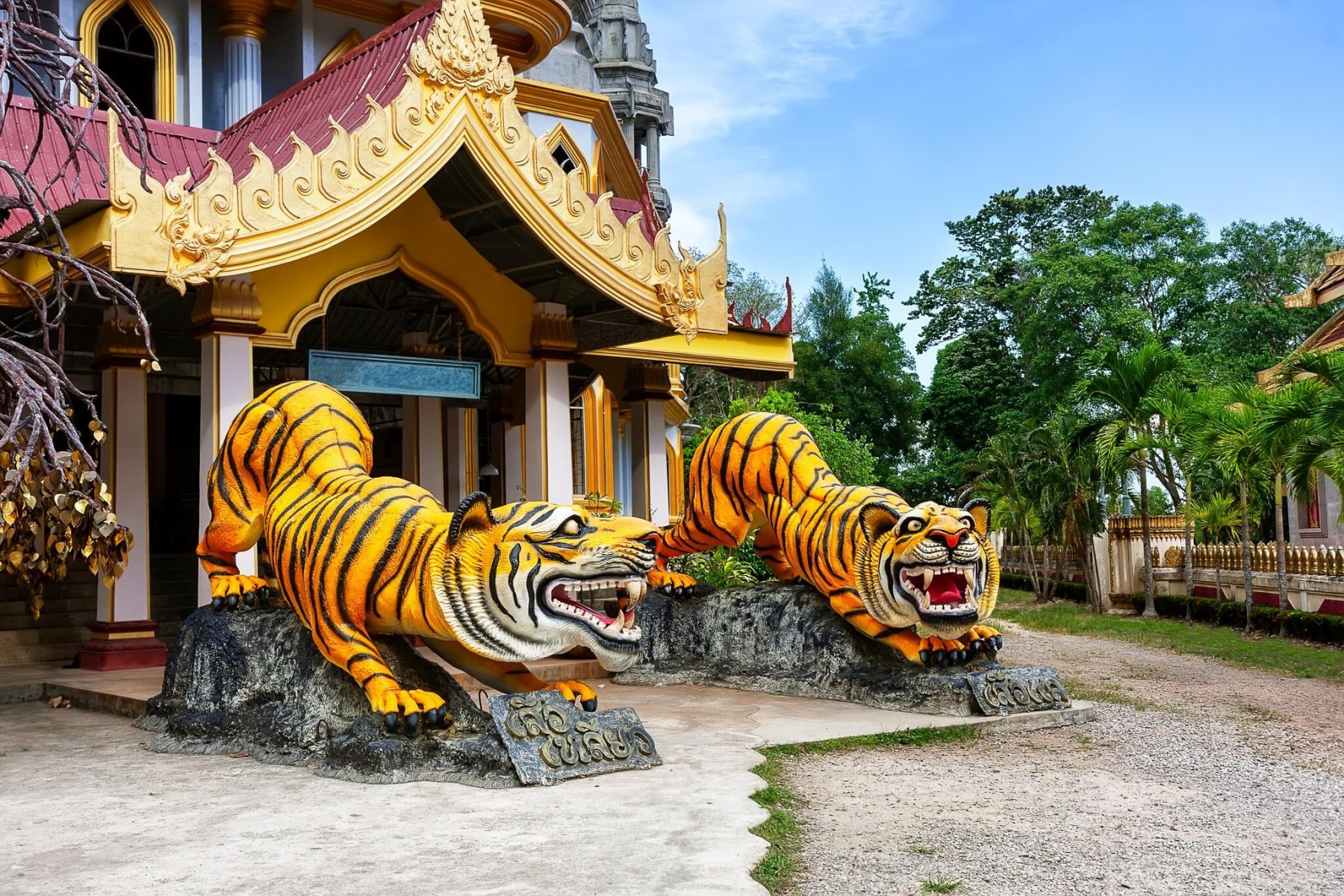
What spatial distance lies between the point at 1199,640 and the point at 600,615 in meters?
11.9

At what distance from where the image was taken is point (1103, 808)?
6375 mm

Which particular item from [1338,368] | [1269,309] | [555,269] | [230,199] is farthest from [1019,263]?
[230,199]

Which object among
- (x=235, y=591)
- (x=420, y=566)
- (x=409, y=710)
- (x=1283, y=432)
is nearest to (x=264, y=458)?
(x=235, y=591)

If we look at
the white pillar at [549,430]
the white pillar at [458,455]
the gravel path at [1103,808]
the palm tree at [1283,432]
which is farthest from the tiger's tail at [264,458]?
the palm tree at [1283,432]

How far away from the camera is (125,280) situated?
408 inches

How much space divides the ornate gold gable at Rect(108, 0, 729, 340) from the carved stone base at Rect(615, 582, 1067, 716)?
2.79m

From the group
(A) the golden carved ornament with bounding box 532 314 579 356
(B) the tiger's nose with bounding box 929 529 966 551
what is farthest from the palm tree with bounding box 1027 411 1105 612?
(B) the tiger's nose with bounding box 929 529 966 551

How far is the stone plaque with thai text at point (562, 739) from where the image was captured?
6.77 metres

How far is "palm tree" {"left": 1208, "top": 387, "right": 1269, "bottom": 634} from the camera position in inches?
669

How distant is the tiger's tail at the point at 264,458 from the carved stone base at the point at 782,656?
3.07m

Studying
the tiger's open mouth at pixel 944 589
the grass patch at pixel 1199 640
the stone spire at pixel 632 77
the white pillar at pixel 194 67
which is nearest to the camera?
the tiger's open mouth at pixel 944 589

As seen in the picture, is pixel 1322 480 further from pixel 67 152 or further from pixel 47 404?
pixel 47 404

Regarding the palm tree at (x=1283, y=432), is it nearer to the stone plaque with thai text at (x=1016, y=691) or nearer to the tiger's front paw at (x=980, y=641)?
the tiger's front paw at (x=980, y=641)

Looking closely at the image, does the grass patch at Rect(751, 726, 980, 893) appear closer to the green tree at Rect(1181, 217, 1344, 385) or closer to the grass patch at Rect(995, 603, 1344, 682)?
the grass patch at Rect(995, 603, 1344, 682)
